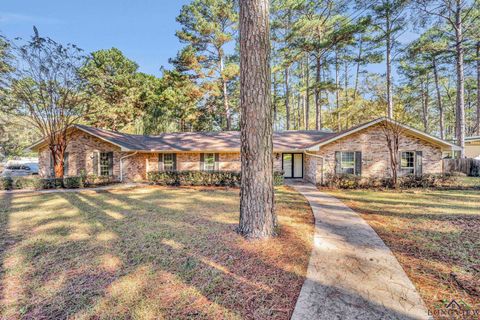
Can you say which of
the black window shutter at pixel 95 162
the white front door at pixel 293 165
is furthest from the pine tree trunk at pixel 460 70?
the black window shutter at pixel 95 162

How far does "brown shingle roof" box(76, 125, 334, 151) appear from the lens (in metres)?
13.7

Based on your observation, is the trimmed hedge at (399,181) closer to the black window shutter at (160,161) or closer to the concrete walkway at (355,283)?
the concrete walkway at (355,283)

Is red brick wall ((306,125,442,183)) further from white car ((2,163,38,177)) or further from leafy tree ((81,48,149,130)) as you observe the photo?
white car ((2,163,38,177))

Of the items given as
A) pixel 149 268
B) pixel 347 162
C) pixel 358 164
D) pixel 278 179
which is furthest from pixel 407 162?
pixel 149 268

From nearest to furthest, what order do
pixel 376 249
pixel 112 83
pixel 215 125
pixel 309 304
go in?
pixel 309 304 < pixel 376 249 < pixel 112 83 < pixel 215 125

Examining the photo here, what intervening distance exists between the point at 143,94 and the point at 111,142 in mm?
12865

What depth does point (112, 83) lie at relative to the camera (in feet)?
71.0

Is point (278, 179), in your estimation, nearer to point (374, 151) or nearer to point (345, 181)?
point (345, 181)

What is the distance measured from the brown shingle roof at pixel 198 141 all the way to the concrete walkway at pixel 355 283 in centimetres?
942

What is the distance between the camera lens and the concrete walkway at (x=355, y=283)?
2.40m

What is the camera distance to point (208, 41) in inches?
760

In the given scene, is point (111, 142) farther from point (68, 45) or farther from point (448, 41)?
point (448, 41)

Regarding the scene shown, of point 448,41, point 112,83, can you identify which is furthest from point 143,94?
point 448,41

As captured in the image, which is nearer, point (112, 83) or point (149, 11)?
point (149, 11)
